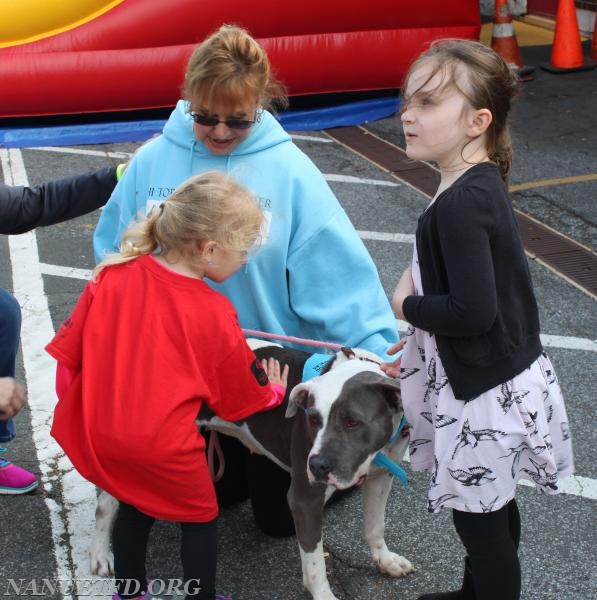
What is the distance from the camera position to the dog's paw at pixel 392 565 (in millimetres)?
3104

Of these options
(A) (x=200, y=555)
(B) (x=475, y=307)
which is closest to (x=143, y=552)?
(A) (x=200, y=555)

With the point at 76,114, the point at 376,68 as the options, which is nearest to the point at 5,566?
the point at 76,114

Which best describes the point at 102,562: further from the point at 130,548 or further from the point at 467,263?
the point at 467,263

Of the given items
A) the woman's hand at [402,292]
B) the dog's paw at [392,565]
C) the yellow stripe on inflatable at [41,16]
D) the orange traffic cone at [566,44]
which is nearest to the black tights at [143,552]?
the dog's paw at [392,565]

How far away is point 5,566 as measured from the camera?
3.15 meters

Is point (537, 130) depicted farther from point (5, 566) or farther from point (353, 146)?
point (5, 566)

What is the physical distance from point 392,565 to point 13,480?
→ 149 centimetres

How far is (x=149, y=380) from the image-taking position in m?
2.50

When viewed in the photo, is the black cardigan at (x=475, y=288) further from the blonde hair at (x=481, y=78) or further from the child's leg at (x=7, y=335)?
the child's leg at (x=7, y=335)

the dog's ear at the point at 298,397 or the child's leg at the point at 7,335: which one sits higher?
the dog's ear at the point at 298,397

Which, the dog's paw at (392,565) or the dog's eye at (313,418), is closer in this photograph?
the dog's eye at (313,418)

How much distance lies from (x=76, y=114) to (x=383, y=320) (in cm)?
583

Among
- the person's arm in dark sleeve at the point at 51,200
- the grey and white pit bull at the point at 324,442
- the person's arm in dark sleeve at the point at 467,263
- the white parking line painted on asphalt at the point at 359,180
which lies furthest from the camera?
the white parking line painted on asphalt at the point at 359,180

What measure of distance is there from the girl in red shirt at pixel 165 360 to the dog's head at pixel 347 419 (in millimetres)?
186
